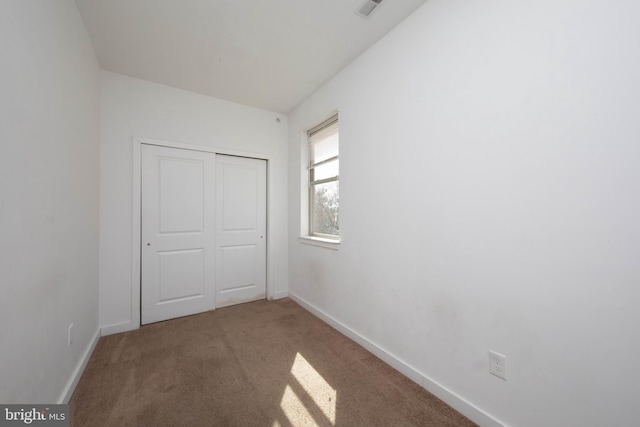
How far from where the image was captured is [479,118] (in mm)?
1504

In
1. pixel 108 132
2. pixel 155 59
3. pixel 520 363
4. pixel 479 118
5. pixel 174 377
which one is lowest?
pixel 174 377

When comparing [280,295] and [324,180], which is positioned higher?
[324,180]

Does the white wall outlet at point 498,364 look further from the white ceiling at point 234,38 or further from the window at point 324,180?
the white ceiling at point 234,38

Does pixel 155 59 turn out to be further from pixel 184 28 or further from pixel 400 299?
pixel 400 299

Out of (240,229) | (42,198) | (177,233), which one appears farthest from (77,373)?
(240,229)

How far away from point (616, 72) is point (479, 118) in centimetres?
54

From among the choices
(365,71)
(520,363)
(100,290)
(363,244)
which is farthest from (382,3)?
(100,290)

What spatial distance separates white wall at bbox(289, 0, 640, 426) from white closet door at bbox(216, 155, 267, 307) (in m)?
1.87

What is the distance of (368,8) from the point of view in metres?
1.85

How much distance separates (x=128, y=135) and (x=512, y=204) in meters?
3.51

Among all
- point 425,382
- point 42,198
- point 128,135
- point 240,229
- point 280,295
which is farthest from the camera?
point 280,295

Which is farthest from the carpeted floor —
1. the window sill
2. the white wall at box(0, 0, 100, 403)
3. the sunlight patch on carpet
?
the window sill

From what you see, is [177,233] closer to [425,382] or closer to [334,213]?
[334,213]

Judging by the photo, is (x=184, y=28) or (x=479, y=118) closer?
(x=479, y=118)
